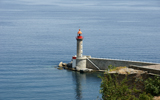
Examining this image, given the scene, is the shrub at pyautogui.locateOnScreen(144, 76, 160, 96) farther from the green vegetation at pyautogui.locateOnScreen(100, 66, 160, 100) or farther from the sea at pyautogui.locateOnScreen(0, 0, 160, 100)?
the sea at pyautogui.locateOnScreen(0, 0, 160, 100)

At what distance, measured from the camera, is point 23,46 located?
101 metres

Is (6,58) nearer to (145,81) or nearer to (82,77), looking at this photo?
(82,77)

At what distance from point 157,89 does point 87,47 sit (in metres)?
81.3

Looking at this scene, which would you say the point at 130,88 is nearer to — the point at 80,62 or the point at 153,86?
the point at 153,86

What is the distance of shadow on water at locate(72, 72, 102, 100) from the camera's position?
51.4 meters

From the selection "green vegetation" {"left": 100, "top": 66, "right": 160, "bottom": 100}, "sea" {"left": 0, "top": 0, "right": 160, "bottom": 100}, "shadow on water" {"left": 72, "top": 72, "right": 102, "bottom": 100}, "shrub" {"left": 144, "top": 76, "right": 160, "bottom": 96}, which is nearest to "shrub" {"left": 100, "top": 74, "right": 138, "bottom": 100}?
"green vegetation" {"left": 100, "top": 66, "right": 160, "bottom": 100}

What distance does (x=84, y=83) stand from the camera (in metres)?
57.9

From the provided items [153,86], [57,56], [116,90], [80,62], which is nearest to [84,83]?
[80,62]

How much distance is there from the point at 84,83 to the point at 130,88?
130 ft

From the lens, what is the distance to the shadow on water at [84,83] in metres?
51.4

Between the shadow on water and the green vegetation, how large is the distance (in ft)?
99.3

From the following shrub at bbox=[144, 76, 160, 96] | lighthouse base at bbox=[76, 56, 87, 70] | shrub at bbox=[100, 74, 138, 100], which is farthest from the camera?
lighthouse base at bbox=[76, 56, 87, 70]

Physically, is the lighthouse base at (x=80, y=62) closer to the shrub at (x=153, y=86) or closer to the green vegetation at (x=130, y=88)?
the green vegetation at (x=130, y=88)

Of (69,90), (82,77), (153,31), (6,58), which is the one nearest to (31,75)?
(82,77)
